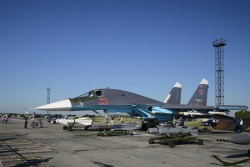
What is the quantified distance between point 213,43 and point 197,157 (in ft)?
165

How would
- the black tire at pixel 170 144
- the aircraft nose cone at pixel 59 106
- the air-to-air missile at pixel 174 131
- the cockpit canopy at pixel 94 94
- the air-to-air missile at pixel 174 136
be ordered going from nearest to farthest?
1. the black tire at pixel 170 144
2. the air-to-air missile at pixel 174 136
3. the air-to-air missile at pixel 174 131
4. the aircraft nose cone at pixel 59 106
5. the cockpit canopy at pixel 94 94

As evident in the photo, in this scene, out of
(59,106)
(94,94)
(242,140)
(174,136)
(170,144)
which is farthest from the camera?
(94,94)

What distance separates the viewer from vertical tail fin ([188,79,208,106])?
2960 centimetres

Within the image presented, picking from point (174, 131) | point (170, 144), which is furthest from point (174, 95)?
point (170, 144)

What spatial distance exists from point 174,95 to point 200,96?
302 cm

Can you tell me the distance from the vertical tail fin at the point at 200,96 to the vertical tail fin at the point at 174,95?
7.11ft

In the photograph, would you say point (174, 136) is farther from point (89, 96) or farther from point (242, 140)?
point (89, 96)

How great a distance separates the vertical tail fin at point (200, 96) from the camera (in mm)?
29605

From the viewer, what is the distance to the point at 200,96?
2981cm

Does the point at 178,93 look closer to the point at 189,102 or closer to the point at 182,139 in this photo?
the point at 189,102

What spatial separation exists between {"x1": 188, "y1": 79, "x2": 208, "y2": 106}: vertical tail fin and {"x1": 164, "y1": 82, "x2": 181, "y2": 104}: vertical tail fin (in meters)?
2.17

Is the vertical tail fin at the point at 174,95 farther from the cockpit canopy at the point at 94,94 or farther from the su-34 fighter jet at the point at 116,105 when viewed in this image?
the cockpit canopy at the point at 94,94

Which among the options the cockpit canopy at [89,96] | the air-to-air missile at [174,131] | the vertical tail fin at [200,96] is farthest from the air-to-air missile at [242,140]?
the vertical tail fin at [200,96]

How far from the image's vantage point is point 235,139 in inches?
363
